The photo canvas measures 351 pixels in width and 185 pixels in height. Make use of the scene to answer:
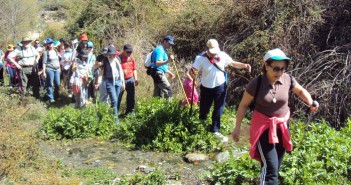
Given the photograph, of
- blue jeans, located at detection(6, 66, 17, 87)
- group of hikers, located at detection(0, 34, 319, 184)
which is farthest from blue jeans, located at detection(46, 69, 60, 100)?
blue jeans, located at detection(6, 66, 17, 87)

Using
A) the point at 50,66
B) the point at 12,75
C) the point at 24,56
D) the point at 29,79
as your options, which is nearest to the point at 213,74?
the point at 50,66

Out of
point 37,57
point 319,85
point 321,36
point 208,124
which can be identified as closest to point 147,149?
point 208,124

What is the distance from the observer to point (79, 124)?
8062 millimetres

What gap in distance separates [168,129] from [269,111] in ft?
9.50

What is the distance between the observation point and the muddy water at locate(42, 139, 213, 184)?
20.1 feet

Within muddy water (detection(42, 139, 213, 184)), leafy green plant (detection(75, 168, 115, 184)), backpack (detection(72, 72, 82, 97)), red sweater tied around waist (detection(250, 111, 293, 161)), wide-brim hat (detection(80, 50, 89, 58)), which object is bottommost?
muddy water (detection(42, 139, 213, 184))

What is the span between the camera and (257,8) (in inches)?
431

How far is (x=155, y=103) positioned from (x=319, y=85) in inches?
131

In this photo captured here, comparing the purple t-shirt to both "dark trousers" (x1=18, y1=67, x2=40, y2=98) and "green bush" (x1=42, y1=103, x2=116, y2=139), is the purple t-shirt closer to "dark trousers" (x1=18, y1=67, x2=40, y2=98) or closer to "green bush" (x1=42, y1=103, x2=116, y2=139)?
"green bush" (x1=42, y1=103, x2=116, y2=139)

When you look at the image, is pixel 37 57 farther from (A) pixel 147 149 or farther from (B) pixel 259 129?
(B) pixel 259 129

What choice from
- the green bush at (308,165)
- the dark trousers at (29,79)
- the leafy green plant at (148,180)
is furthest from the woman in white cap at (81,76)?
the green bush at (308,165)

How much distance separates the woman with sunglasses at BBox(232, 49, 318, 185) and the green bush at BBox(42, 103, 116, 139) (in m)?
4.18

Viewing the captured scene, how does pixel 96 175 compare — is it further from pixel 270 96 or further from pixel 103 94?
pixel 103 94

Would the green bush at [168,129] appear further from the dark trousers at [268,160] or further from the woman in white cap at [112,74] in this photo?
the dark trousers at [268,160]
